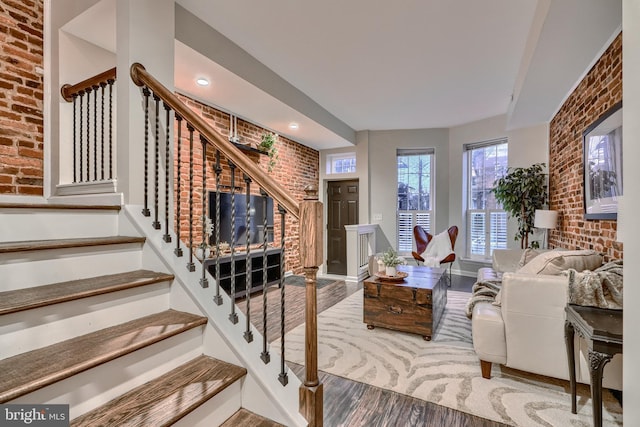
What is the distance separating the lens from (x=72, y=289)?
4.21ft

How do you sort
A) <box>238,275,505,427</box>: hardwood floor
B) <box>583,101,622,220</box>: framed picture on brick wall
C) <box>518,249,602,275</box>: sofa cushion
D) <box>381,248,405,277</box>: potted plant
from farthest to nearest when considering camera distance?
<box>381,248,405,277</box>: potted plant → <box>583,101,622,220</box>: framed picture on brick wall → <box>518,249,602,275</box>: sofa cushion → <box>238,275,505,427</box>: hardwood floor

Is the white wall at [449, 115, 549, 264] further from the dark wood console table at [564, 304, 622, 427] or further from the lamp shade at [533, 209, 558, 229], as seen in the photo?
the dark wood console table at [564, 304, 622, 427]

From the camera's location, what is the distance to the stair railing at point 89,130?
7.94 ft

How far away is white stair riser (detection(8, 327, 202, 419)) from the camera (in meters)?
1.00

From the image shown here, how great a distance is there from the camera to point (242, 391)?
1344 mm

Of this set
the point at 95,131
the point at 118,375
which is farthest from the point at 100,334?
the point at 95,131

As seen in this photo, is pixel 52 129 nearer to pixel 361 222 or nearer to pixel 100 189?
pixel 100 189

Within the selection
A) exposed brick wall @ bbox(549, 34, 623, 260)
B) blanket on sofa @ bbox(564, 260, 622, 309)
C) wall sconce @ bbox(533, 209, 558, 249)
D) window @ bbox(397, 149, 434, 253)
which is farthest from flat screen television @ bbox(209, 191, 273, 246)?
wall sconce @ bbox(533, 209, 558, 249)

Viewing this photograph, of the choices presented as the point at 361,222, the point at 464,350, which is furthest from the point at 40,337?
the point at 361,222

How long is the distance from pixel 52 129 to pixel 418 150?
5.67 m

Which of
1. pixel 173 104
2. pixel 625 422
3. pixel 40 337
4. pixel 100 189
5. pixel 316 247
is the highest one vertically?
pixel 173 104

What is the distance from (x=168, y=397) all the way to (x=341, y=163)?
573 cm

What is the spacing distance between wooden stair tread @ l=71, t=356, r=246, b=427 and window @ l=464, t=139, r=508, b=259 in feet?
17.7

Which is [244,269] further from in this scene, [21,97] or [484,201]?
[484,201]
